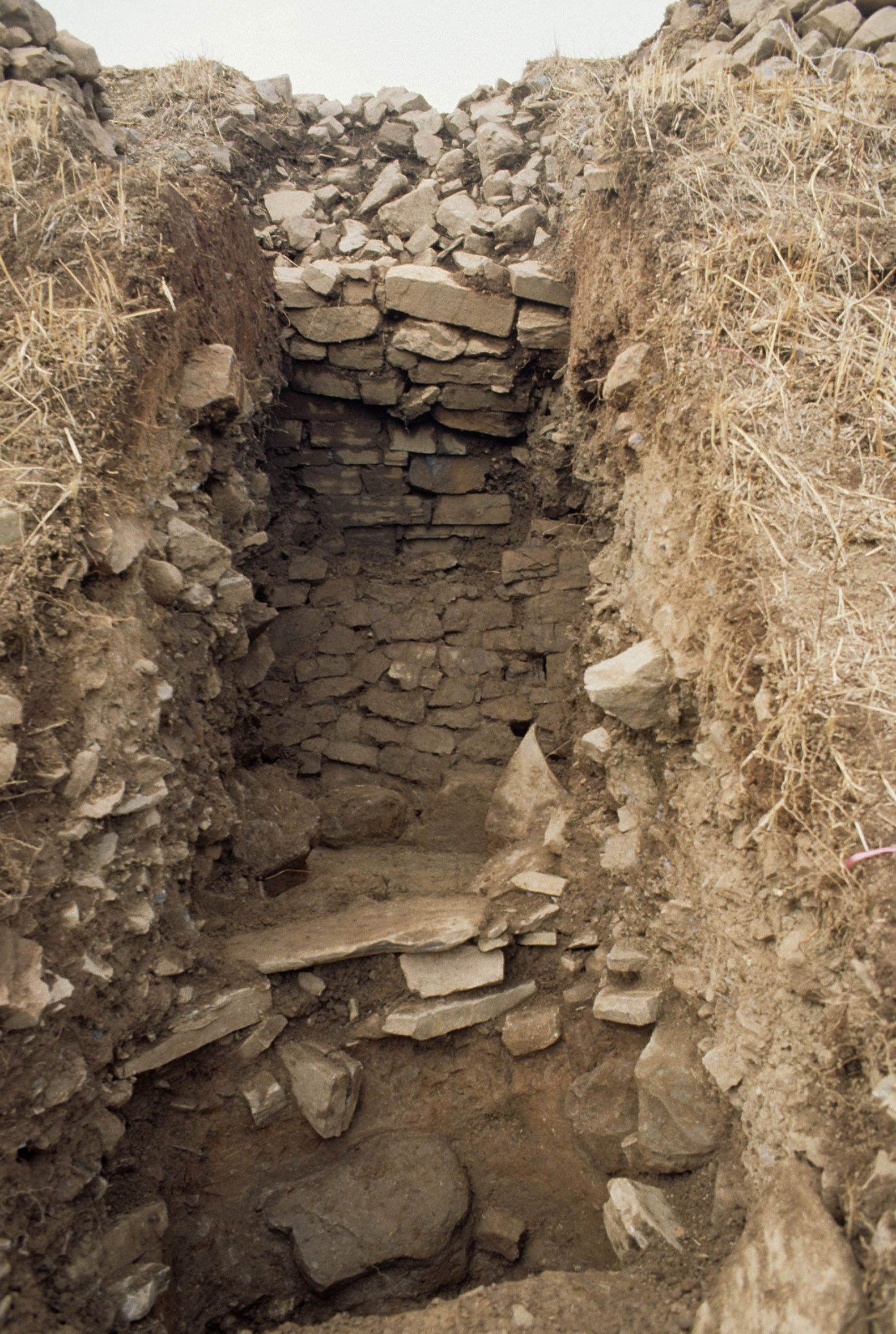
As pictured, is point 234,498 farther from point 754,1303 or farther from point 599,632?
point 754,1303

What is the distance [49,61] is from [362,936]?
5434 mm

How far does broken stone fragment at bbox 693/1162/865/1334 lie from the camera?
4.86 ft

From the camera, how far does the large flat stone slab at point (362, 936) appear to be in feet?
8.87

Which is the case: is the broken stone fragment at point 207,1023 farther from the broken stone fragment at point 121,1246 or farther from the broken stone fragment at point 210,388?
the broken stone fragment at point 210,388

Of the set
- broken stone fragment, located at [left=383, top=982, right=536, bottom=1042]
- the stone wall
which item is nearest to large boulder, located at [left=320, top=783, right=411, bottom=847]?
the stone wall

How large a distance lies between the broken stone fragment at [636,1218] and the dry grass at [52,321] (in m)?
2.39

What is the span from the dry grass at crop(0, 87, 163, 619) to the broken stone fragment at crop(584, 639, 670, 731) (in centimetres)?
184

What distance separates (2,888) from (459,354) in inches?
144

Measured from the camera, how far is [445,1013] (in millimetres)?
2666

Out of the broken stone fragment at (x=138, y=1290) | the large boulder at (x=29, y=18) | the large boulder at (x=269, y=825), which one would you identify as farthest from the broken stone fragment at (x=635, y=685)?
the large boulder at (x=29, y=18)

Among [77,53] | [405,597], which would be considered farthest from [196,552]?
[77,53]

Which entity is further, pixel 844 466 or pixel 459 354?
pixel 459 354

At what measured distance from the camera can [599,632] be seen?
3.38 metres

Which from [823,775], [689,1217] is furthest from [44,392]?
[689,1217]
